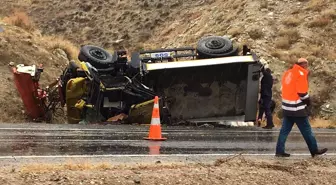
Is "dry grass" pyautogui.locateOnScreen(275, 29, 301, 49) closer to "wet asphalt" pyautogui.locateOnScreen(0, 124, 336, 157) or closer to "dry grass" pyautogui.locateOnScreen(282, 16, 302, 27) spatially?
"dry grass" pyautogui.locateOnScreen(282, 16, 302, 27)

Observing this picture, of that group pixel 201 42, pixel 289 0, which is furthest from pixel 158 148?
Answer: pixel 289 0

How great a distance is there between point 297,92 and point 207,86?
227 inches

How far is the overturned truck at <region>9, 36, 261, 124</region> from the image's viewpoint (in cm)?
1356

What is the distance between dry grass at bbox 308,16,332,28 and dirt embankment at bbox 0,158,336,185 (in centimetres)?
1959

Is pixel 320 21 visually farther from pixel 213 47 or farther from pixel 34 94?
pixel 34 94

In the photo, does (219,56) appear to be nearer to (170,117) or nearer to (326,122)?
(170,117)

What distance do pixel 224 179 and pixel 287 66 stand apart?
17811mm

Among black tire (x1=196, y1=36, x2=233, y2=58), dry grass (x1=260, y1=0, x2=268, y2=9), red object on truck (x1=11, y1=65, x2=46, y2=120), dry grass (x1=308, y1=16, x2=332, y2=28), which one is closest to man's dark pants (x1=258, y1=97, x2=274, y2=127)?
black tire (x1=196, y1=36, x2=233, y2=58)

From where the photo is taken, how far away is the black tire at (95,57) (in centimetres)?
1423

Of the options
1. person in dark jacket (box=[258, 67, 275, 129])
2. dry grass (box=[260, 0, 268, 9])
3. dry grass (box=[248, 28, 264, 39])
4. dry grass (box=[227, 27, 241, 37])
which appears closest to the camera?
person in dark jacket (box=[258, 67, 275, 129])

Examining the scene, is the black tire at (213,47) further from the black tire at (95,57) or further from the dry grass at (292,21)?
the dry grass at (292,21)

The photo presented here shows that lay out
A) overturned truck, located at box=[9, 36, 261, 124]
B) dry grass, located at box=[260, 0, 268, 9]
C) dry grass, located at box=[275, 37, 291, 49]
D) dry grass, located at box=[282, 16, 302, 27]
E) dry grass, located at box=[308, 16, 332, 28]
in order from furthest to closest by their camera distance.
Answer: dry grass, located at box=[260, 0, 268, 9] < dry grass, located at box=[282, 16, 302, 27] < dry grass, located at box=[308, 16, 332, 28] < dry grass, located at box=[275, 37, 291, 49] < overturned truck, located at box=[9, 36, 261, 124]

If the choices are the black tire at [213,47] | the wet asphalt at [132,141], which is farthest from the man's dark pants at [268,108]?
the black tire at [213,47]

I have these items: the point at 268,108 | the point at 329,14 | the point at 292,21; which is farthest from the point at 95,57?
the point at 329,14
